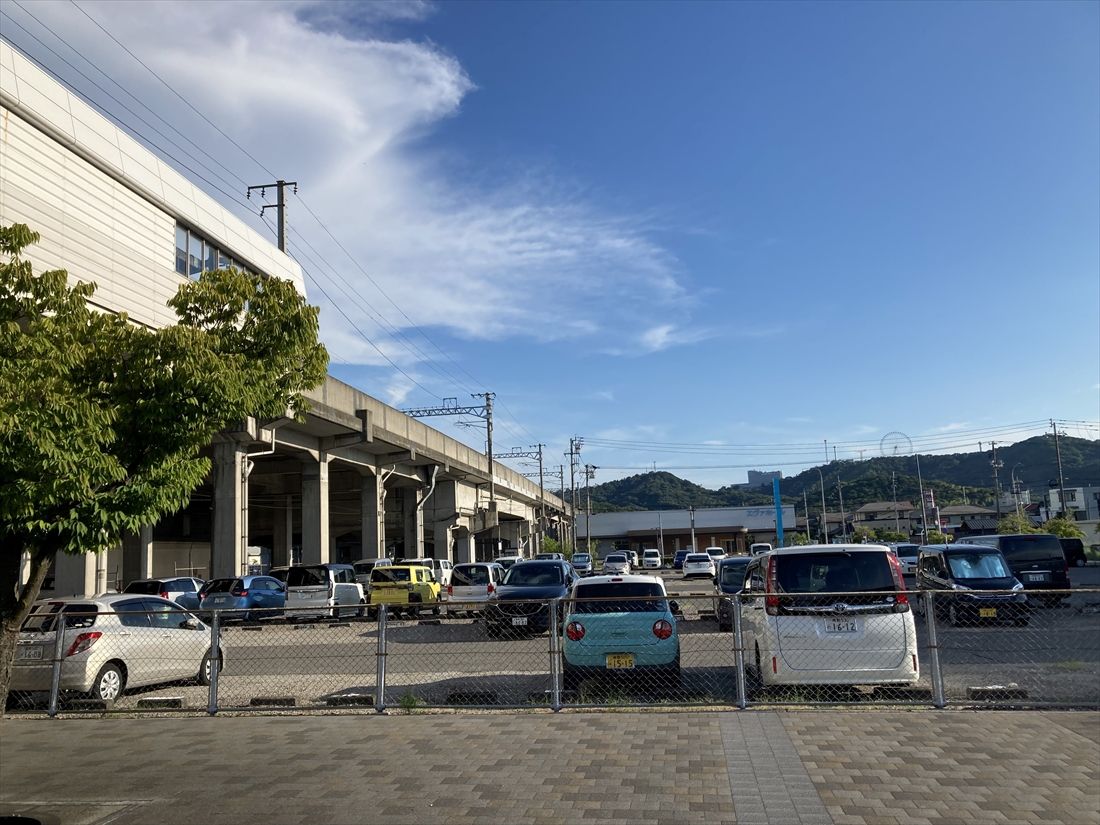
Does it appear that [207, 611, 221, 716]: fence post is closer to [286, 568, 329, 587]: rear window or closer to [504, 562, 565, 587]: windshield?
[504, 562, 565, 587]: windshield

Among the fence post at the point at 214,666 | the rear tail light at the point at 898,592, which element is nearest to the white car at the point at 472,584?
the fence post at the point at 214,666

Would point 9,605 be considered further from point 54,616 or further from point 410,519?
point 410,519

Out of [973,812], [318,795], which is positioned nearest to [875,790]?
[973,812]

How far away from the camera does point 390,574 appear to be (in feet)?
89.7

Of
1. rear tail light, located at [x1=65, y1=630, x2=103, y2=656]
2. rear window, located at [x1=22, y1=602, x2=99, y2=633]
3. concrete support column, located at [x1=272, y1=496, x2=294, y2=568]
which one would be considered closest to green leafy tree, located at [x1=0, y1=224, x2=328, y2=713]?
rear tail light, located at [x1=65, y1=630, x2=103, y2=656]

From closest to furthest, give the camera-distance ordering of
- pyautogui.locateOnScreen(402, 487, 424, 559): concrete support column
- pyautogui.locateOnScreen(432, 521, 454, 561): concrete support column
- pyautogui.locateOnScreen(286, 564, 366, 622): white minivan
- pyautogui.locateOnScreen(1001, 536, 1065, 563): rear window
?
pyautogui.locateOnScreen(1001, 536, 1065, 563): rear window → pyautogui.locateOnScreen(286, 564, 366, 622): white minivan → pyautogui.locateOnScreen(402, 487, 424, 559): concrete support column → pyautogui.locateOnScreen(432, 521, 454, 561): concrete support column

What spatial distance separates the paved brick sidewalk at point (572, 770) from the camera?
6832 mm

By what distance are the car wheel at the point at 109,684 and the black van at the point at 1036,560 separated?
65.8 ft

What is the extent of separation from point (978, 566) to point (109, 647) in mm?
17411

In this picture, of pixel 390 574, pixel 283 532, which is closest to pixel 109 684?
pixel 390 574

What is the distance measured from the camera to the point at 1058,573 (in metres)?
22.8

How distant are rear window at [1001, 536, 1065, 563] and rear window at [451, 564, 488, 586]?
47.3 feet

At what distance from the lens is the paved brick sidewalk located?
6832 millimetres

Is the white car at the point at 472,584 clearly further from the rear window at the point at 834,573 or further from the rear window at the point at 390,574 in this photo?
the rear window at the point at 834,573
